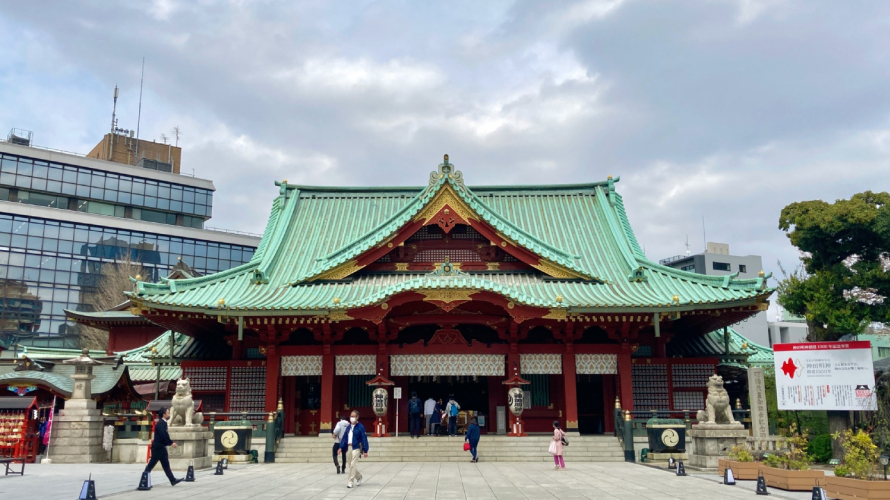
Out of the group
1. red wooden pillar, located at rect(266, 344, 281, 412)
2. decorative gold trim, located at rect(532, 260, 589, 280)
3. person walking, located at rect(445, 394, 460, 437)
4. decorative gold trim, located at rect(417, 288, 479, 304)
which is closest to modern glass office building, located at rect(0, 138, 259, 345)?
red wooden pillar, located at rect(266, 344, 281, 412)

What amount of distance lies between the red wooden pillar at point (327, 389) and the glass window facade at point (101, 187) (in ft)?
173

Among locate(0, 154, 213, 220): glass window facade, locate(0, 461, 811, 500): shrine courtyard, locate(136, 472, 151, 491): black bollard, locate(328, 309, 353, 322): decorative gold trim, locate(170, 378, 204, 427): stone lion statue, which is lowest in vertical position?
locate(0, 461, 811, 500): shrine courtyard

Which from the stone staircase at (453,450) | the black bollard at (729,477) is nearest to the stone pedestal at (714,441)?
the stone staircase at (453,450)

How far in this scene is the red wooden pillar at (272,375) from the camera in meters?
25.8

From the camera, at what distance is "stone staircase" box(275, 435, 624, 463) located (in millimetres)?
23672

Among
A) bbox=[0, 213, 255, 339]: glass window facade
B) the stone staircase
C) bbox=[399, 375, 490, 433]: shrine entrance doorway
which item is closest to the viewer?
the stone staircase

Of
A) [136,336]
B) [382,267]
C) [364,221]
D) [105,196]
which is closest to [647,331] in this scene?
[382,267]

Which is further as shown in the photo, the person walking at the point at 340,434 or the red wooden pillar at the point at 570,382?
the red wooden pillar at the point at 570,382

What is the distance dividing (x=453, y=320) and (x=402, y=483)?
9629 millimetres

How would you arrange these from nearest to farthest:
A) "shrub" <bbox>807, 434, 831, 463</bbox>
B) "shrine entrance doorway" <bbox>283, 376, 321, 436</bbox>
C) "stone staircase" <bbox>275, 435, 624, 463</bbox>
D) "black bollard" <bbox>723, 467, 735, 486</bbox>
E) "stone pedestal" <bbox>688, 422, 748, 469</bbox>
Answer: "black bollard" <bbox>723, 467, 735, 486</bbox> < "stone pedestal" <bbox>688, 422, 748, 469</bbox> < "stone staircase" <bbox>275, 435, 624, 463</bbox> < "shrub" <bbox>807, 434, 831, 463</bbox> < "shrine entrance doorway" <bbox>283, 376, 321, 436</bbox>

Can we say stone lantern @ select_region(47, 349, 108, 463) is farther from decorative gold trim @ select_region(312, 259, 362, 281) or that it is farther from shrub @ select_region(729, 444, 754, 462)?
shrub @ select_region(729, 444, 754, 462)

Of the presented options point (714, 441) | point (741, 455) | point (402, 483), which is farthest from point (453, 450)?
point (741, 455)

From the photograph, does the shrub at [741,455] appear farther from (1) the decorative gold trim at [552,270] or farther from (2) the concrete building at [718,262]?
(2) the concrete building at [718,262]

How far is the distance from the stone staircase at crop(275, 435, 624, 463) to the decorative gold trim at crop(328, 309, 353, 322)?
4281mm
